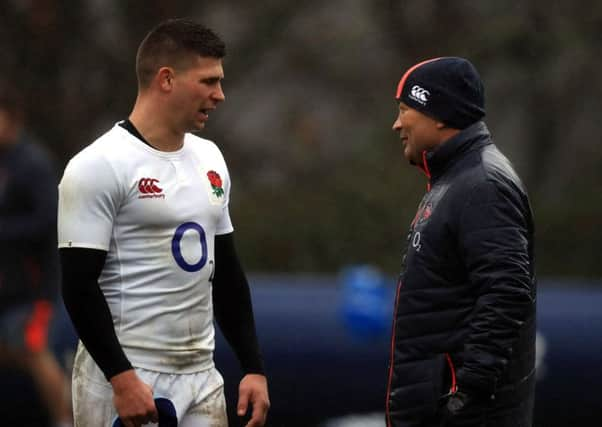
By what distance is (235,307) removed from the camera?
4.89 metres

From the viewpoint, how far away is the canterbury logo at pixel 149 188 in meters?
4.41

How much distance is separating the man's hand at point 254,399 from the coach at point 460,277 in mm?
416

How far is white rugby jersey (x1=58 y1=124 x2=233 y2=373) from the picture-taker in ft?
14.2

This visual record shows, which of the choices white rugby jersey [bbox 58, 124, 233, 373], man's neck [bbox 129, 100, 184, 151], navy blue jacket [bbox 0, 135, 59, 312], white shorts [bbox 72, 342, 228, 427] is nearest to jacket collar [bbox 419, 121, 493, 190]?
white rugby jersey [bbox 58, 124, 233, 373]

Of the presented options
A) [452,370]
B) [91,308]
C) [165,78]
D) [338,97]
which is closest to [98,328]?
[91,308]

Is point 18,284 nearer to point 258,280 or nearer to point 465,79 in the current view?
point 258,280

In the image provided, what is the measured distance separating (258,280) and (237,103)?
243 inches

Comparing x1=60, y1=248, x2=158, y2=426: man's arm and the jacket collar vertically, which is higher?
the jacket collar

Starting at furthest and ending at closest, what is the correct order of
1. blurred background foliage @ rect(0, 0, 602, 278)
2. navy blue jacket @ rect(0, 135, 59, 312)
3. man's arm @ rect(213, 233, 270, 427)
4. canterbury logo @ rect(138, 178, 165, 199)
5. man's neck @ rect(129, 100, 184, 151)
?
1. blurred background foliage @ rect(0, 0, 602, 278)
2. navy blue jacket @ rect(0, 135, 59, 312)
3. man's arm @ rect(213, 233, 270, 427)
4. man's neck @ rect(129, 100, 184, 151)
5. canterbury logo @ rect(138, 178, 165, 199)

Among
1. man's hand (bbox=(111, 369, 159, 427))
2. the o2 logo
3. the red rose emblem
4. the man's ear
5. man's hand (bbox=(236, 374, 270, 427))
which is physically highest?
the man's ear

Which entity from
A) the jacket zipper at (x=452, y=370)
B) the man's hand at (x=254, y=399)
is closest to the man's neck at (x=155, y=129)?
the man's hand at (x=254, y=399)

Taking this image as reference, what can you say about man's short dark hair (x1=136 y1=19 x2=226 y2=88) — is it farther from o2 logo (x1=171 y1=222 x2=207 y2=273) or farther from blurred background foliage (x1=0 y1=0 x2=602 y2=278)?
blurred background foliage (x1=0 y1=0 x2=602 y2=278)

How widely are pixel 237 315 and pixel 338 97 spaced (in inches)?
396

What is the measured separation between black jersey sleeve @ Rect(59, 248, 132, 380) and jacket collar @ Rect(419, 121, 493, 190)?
1.12m
